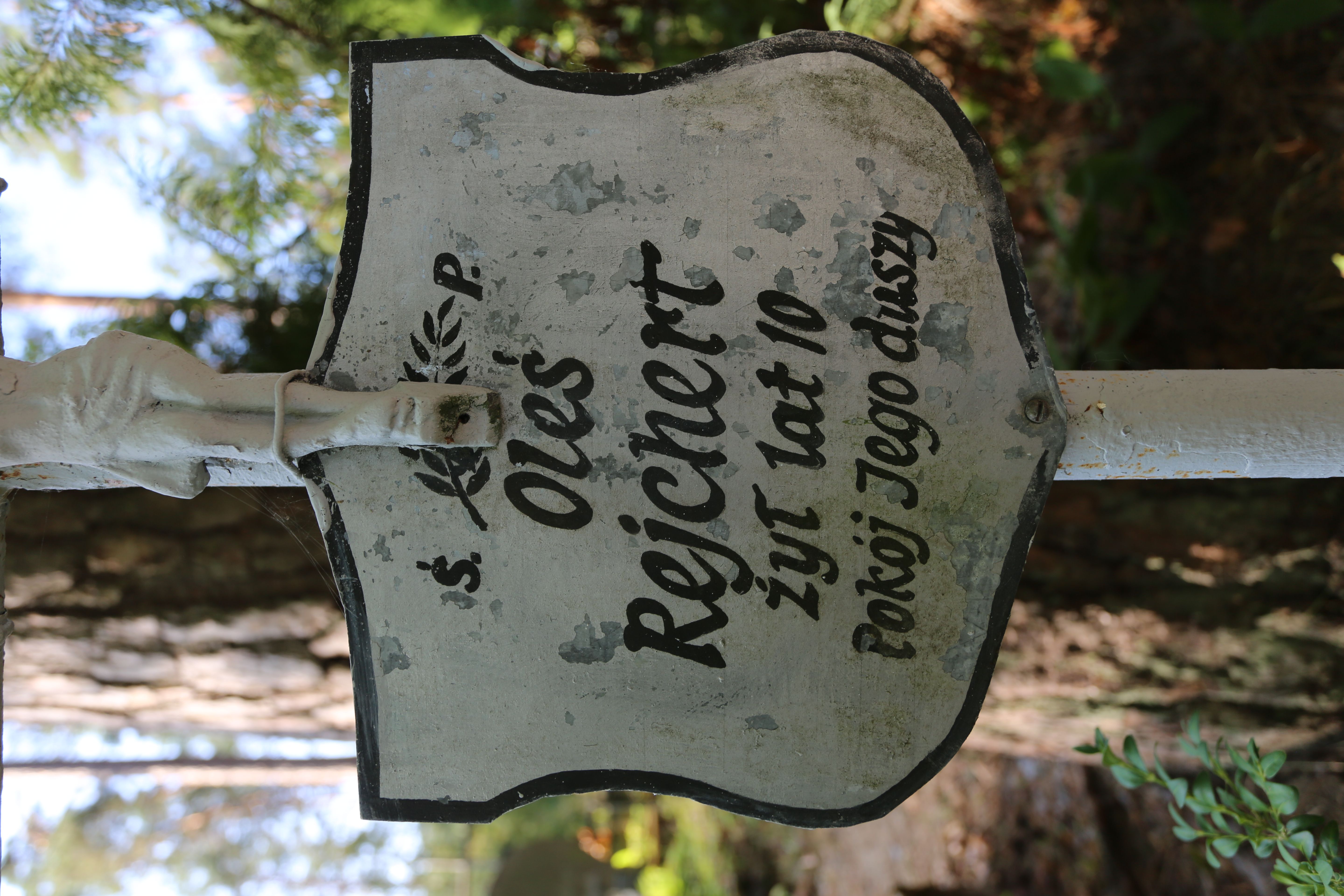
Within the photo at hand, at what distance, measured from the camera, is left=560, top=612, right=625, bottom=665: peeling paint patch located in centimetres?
96

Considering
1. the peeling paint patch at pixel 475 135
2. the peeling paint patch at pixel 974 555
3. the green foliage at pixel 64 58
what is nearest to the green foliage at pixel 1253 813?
the peeling paint patch at pixel 974 555

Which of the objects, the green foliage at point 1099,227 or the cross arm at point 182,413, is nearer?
the cross arm at point 182,413

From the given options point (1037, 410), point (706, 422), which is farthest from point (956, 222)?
point (706, 422)

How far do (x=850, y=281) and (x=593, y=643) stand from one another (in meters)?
0.52

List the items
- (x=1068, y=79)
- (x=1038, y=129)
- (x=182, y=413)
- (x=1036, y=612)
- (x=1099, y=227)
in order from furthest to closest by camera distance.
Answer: (x=1038, y=129) → (x=1099, y=227) → (x=1068, y=79) → (x=1036, y=612) → (x=182, y=413)

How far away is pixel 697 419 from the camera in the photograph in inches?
37.5

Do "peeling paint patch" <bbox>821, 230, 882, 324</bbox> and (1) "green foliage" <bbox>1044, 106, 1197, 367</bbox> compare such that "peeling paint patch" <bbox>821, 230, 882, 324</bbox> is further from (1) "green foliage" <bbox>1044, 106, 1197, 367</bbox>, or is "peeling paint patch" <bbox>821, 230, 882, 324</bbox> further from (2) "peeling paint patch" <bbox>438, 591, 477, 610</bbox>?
(1) "green foliage" <bbox>1044, 106, 1197, 367</bbox>

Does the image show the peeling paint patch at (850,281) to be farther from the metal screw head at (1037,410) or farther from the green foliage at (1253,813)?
the green foliage at (1253,813)

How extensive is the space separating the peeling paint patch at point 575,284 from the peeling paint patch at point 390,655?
1.49 feet

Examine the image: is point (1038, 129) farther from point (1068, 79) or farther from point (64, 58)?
point (64, 58)

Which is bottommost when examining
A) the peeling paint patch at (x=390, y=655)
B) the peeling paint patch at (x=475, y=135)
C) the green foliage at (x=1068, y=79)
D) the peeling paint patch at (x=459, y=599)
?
the peeling paint patch at (x=390, y=655)

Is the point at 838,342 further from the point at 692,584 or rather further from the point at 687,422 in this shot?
the point at 692,584

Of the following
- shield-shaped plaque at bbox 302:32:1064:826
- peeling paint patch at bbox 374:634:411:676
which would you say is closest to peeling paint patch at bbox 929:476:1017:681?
shield-shaped plaque at bbox 302:32:1064:826

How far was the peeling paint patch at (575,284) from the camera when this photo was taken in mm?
958
